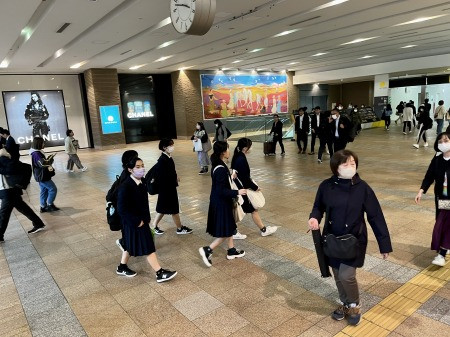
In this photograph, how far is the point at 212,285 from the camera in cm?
340

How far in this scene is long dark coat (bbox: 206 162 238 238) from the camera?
3.60 metres

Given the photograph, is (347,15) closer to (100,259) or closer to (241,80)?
(100,259)

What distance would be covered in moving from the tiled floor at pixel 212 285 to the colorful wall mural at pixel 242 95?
16.0 m

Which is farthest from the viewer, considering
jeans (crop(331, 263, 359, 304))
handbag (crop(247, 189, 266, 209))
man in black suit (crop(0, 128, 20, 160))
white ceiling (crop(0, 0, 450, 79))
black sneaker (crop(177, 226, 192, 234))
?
white ceiling (crop(0, 0, 450, 79))

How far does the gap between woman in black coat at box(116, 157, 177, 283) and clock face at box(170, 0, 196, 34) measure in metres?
2.42

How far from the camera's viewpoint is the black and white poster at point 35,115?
16.7 meters

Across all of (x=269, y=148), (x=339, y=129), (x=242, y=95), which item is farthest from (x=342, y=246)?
(x=242, y=95)

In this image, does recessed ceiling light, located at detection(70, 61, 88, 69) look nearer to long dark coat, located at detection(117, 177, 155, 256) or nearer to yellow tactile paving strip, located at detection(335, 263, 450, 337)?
long dark coat, located at detection(117, 177, 155, 256)

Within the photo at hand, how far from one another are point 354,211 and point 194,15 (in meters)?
3.42

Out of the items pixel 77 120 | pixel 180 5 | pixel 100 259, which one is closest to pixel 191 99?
pixel 77 120

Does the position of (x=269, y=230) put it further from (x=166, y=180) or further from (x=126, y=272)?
(x=126, y=272)

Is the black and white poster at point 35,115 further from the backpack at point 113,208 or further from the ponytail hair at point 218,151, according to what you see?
the ponytail hair at point 218,151

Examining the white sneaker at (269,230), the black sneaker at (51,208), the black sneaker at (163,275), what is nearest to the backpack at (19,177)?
the black sneaker at (51,208)

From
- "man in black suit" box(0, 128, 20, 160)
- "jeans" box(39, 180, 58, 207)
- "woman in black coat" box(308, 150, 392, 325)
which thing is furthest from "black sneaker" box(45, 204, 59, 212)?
"woman in black coat" box(308, 150, 392, 325)
